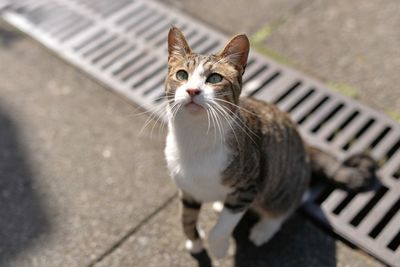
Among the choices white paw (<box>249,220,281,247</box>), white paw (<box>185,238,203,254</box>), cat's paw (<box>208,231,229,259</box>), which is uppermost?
cat's paw (<box>208,231,229,259</box>)

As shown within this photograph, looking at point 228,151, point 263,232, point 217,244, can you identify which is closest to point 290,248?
point 263,232

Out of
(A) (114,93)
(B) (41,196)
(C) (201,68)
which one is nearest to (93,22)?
Result: (A) (114,93)

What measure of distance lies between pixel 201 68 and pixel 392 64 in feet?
7.24

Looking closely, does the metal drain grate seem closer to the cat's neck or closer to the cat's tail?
the cat's tail

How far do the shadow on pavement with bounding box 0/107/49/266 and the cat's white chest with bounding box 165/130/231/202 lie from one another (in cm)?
105

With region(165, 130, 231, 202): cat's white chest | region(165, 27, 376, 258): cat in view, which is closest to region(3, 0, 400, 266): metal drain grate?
region(165, 27, 376, 258): cat

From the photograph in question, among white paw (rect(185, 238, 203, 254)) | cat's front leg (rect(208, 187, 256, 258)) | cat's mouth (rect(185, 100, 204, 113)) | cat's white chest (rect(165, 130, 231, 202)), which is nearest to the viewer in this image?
cat's mouth (rect(185, 100, 204, 113))

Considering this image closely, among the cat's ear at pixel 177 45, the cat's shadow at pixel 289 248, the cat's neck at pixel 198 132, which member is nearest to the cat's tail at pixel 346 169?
the cat's shadow at pixel 289 248

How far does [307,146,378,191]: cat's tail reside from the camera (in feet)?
9.55

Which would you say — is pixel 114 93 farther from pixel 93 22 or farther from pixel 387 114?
pixel 387 114

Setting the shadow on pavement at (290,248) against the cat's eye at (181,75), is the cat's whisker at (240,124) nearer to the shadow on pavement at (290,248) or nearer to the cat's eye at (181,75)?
the cat's eye at (181,75)

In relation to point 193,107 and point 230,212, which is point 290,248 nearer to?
point 230,212

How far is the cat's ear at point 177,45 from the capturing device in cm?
223

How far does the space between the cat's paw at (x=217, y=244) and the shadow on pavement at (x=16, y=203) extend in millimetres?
1022
